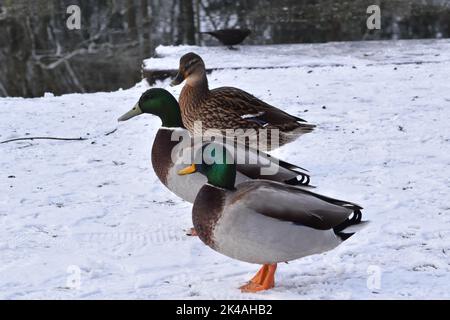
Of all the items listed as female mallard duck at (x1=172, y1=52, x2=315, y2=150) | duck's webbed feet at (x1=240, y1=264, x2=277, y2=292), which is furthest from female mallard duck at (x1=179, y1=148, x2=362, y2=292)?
female mallard duck at (x1=172, y1=52, x2=315, y2=150)

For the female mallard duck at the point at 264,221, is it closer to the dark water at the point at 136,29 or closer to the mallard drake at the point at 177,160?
the mallard drake at the point at 177,160

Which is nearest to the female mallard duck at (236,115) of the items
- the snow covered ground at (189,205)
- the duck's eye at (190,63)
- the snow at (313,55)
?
the duck's eye at (190,63)

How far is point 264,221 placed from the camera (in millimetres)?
3684

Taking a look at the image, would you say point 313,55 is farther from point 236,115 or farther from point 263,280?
point 263,280

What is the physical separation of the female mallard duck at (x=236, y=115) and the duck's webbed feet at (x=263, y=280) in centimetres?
186

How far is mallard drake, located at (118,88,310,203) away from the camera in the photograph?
14.6 ft

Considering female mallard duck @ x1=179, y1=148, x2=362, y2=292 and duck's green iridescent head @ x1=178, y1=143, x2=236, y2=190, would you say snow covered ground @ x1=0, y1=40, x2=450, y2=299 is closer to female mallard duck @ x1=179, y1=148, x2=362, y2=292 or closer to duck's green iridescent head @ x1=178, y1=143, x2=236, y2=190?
female mallard duck @ x1=179, y1=148, x2=362, y2=292

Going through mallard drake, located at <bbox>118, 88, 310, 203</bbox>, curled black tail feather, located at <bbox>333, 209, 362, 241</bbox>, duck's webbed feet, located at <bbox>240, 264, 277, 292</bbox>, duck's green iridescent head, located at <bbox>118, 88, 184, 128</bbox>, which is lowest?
duck's webbed feet, located at <bbox>240, 264, 277, 292</bbox>

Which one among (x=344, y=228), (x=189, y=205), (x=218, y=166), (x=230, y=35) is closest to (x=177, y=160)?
(x=189, y=205)

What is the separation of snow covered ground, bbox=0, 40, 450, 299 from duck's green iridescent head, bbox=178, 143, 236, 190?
1.74 ft

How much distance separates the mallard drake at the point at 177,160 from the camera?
14.6 ft

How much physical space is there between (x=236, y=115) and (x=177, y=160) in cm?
103

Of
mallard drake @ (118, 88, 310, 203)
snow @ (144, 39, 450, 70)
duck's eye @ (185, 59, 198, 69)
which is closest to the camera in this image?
mallard drake @ (118, 88, 310, 203)

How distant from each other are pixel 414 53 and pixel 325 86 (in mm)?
2104
